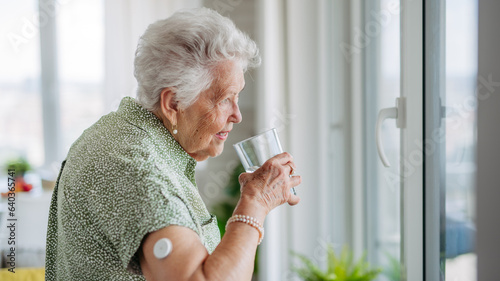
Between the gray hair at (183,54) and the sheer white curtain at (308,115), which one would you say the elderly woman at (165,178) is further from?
the sheer white curtain at (308,115)

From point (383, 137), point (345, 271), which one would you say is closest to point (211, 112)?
point (383, 137)

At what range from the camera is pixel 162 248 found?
75 cm

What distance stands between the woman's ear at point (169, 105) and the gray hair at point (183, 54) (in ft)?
0.04

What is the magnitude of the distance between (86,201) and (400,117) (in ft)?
3.21

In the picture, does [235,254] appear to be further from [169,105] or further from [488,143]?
[488,143]

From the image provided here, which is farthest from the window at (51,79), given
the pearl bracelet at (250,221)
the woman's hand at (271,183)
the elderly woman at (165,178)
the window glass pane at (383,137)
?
the pearl bracelet at (250,221)

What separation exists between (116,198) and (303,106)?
6.48 ft

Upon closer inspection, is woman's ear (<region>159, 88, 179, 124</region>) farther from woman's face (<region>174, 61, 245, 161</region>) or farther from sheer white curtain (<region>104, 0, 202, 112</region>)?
sheer white curtain (<region>104, 0, 202, 112</region>)

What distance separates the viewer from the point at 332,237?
8.20ft

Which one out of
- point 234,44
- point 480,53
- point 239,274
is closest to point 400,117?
point 480,53

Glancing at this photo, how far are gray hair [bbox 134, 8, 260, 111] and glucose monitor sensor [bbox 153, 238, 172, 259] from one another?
15.6 inches

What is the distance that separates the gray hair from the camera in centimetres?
100

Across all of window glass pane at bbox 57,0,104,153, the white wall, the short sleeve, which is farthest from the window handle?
window glass pane at bbox 57,0,104,153

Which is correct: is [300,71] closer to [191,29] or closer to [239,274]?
[191,29]
